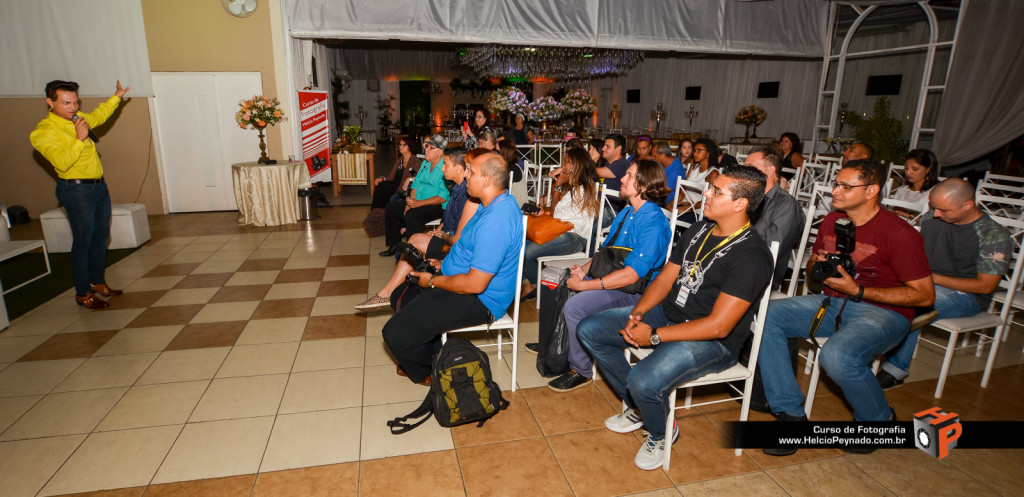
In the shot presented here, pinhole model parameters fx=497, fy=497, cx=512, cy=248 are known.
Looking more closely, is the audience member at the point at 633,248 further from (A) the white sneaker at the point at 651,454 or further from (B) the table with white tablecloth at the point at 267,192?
(B) the table with white tablecloth at the point at 267,192

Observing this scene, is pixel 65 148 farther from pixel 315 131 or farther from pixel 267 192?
pixel 315 131

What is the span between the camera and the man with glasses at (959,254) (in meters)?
2.43

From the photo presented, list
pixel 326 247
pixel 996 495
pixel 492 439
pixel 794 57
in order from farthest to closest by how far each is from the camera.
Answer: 1. pixel 794 57
2. pixel 326 247
3. pixel 492 439
4. pixel 996 495

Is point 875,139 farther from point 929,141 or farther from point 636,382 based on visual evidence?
point 636,382

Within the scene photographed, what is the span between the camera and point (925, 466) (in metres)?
2.11

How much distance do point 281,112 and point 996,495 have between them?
734 cm

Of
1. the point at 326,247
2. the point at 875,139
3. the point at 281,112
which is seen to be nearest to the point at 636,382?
the point at 326,247

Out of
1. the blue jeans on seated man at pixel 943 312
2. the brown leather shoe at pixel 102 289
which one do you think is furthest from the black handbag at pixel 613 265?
the brown leather shoe at pixel 102 289

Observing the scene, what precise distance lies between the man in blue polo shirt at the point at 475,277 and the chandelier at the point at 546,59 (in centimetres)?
745

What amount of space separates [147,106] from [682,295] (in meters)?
7.79

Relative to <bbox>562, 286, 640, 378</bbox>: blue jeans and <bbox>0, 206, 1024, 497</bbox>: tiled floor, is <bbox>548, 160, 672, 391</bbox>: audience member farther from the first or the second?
<bbox>0, 206, 1024, 497</bbox>: tiled floor

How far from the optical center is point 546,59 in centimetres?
1107

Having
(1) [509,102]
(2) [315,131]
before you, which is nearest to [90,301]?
(2) [315,131]

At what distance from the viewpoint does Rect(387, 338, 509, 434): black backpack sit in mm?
2297
